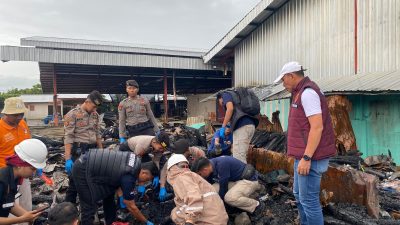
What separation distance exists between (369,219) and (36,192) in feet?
17.1

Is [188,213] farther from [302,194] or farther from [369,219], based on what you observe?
[369,219]

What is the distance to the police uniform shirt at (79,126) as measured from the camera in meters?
4.65

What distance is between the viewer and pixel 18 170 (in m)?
2.64

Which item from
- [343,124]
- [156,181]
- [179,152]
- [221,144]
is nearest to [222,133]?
[221,144]

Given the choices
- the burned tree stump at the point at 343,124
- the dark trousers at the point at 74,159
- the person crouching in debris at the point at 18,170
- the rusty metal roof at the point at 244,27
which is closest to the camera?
the person crouching in debris at the point at 18,170

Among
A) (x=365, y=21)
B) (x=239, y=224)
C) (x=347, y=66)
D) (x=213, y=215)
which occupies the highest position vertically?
(x=365, y=21)

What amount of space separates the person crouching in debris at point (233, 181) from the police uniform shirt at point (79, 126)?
2.03 metres

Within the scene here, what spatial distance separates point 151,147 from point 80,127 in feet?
4.33

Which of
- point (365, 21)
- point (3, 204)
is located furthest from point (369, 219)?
point (365, 21)

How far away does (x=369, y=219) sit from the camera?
3611mm

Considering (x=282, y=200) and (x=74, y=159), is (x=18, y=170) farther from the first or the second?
(x=282, y=200)

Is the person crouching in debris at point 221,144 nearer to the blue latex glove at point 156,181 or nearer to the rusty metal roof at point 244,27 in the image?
the blue latex glove at point 156,181

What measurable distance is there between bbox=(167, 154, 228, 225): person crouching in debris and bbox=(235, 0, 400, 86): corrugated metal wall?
573 cm

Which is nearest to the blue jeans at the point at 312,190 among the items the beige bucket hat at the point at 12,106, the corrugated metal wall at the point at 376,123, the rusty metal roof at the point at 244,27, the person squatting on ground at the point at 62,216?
the person squatting on ground at the point at 62,216
